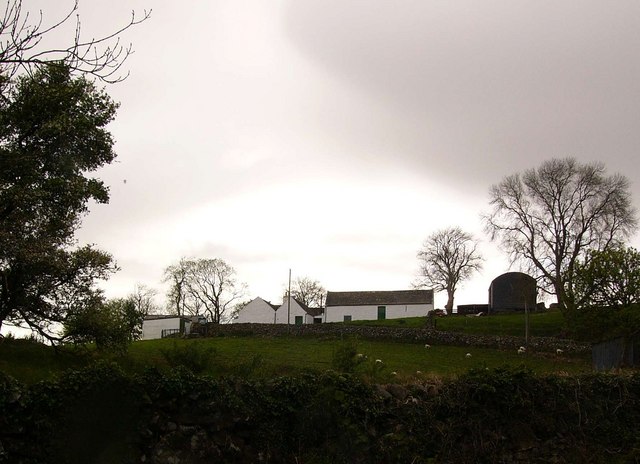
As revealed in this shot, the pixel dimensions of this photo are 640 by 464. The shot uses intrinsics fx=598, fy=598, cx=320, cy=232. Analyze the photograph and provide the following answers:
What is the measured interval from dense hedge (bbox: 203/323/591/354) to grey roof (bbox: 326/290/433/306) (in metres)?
27.5

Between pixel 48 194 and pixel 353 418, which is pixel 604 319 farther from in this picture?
pixel 48 194

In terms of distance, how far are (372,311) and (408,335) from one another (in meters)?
31.6

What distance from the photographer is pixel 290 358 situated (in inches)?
1252

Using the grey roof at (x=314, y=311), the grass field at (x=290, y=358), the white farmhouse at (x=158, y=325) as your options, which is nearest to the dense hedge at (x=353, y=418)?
the grass field at (x=290, y=358)

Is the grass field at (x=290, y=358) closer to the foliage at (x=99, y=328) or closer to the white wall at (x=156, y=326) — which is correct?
the foliage at (x=99, y=328)

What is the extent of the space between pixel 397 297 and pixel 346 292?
22.8ft

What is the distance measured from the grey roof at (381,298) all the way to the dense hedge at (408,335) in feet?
90.1

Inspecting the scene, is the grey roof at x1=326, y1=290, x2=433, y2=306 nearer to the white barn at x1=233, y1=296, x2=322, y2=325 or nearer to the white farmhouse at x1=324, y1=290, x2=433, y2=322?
the white farmhouse at x1=324, y1=290, x2=433, y2=322

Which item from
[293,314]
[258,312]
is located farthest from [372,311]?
[258,312]

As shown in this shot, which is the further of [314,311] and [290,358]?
[314,311]

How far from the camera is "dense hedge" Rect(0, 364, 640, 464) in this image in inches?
444

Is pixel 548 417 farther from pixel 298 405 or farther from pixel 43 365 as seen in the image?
pixel 43 365

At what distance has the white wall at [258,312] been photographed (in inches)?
2960

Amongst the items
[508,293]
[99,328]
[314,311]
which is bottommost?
[99,328]
